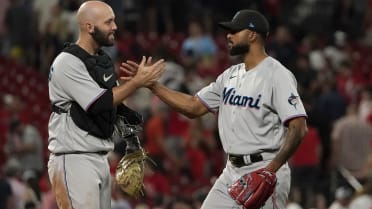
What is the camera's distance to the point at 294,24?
2278cm

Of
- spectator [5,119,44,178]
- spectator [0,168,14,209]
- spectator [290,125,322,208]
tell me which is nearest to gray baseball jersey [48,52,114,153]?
spectator [0,168,14,209]

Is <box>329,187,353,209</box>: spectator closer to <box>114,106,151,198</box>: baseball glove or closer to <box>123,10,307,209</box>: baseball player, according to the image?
<box>123,10,307,209</box>: baseball player

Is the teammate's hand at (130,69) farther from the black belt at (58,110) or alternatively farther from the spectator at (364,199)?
the spectator at (364,199)

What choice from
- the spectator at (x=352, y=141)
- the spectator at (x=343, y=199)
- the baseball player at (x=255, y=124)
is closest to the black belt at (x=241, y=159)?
the baseball player at (x=255, y=124)

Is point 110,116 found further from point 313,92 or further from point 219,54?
point 219,54

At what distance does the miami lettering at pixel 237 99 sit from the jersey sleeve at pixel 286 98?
5.7 inches

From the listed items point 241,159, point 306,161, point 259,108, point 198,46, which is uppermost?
point 259,108

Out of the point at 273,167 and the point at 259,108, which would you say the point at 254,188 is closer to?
the point at 273,167

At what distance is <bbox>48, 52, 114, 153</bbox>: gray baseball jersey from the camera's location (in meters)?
8.90

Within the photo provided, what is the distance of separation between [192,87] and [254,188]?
8.75m

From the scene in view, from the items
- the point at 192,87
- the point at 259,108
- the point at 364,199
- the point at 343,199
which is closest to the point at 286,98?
the point at 259,108

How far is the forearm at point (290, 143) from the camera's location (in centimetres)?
900

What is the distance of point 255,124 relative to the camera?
30.4 feet

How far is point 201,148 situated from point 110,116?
733 cm
